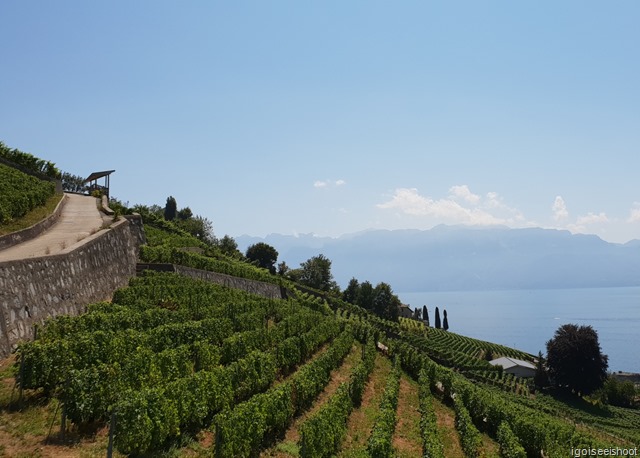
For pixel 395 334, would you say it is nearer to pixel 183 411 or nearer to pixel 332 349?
pixel 332 349

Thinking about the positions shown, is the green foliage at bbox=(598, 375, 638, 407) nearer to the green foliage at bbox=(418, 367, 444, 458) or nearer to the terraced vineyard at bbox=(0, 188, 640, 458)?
the terraced vineyard at bbox=(0, 188, 640, 458)

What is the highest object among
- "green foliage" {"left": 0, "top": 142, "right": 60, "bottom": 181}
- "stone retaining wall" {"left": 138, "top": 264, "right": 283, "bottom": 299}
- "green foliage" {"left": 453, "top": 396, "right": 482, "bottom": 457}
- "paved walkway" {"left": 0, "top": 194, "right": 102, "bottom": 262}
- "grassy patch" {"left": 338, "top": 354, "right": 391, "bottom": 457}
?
"green foliage" {"left": 0, "top": 142, "right": 60, "bottom": 181}

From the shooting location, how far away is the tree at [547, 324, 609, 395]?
67562 mm

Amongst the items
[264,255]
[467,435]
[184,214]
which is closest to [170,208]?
[184,214]

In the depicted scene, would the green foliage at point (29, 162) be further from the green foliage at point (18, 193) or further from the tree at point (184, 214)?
the tree at point (184, 214)

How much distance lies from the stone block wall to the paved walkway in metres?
0.69

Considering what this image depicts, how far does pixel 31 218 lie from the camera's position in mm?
28766

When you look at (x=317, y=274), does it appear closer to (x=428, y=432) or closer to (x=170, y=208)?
(x=170, y=208)

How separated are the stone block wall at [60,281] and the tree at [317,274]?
7059 cm

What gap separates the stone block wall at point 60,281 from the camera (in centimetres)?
1444

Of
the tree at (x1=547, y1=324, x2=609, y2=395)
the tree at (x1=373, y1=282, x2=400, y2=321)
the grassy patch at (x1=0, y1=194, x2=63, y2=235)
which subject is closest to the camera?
the grassy patch at (x1=0, y1=194, x2=63, y2=235)

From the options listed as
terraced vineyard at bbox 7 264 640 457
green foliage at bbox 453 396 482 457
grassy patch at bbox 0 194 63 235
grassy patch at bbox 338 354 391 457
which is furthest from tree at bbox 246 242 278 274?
green foliage at bbox 453 396 482 457

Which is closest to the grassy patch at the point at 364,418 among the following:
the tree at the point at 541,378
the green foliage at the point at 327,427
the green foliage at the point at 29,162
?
the green foliage at the point at 327,427

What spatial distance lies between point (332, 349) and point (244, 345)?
7540mm
